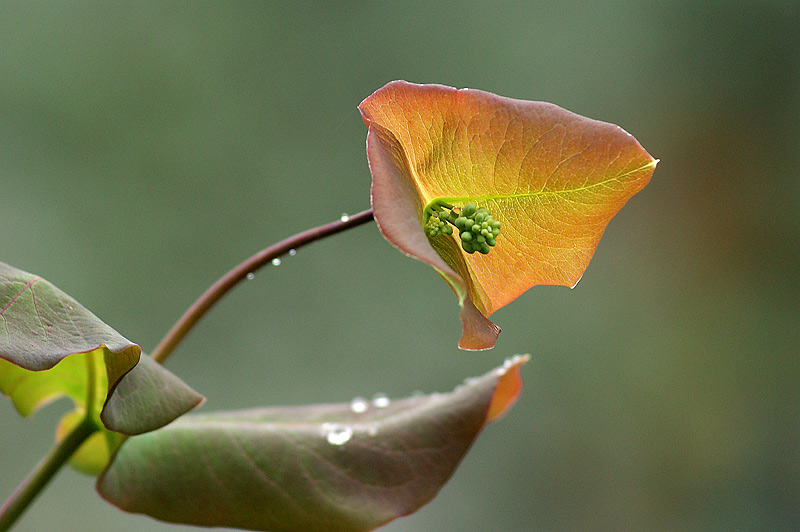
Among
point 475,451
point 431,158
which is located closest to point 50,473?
point 431,158

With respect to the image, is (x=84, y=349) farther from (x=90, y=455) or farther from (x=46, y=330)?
(x=90, y=455)

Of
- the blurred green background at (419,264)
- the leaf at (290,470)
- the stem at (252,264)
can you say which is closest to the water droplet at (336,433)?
the leaf at (290,470)

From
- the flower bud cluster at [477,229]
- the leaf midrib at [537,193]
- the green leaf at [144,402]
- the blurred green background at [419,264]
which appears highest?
the leaf midrib at [537,193]

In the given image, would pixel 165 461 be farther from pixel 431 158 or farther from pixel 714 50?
pixel 714 50

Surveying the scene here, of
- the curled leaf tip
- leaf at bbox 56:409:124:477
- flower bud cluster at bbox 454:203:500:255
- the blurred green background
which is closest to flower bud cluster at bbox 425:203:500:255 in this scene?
flower bud cluster at bbox 454:203:500:255

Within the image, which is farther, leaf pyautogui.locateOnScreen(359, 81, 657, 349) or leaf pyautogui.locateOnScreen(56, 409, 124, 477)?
leaf pyautogui.locateOnScreen(56, 409, 124, 477)

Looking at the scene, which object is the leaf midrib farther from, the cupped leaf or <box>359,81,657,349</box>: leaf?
the cupped leaf

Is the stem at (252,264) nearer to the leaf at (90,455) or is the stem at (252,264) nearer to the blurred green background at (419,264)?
the leaf at (90,455)

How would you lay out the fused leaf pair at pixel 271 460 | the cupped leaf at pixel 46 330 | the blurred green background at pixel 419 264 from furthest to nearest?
1. the blurred green background at pixel 419 264
2. the fused leaf pair at pixel 271 460
3. the cupped leaf at pixel 46 330
